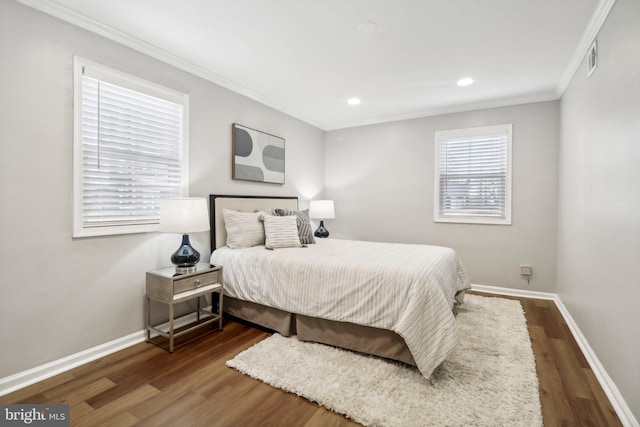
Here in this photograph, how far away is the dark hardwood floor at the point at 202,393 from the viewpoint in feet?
5.53

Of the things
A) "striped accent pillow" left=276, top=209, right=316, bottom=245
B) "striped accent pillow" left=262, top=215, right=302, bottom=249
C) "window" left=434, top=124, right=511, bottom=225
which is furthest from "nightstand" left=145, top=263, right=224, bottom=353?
"window" left=434, top=124, right=511, bottom=225

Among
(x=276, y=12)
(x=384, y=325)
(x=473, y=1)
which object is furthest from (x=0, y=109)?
(x=473, y=1)

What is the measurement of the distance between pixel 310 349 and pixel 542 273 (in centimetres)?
322

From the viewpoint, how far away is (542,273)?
3.83m

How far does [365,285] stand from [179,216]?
5.21 feet

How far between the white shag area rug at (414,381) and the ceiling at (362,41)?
254cm

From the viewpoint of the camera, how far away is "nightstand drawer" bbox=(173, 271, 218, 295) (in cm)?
247

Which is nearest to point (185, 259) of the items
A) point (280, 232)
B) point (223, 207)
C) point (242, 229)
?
point (242, 229)

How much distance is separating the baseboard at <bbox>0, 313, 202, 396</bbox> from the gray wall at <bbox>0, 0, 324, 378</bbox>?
0.15ft

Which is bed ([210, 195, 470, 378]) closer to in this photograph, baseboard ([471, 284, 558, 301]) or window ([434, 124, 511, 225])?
baseboard ([471, 284, 558, 301])

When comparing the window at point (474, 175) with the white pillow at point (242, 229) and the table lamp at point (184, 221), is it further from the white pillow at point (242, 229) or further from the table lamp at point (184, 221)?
the table lamp at point (184, 221)

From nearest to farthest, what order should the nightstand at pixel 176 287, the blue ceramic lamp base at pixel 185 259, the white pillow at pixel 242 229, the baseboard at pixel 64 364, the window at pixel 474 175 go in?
the baseboard at pixel 64 364 < the nightstand at pixel 176 287 < the blue ceramic lamp base at pixel 185 259 < the white pillow at pixel 242 229 < the window at pixel 474 175

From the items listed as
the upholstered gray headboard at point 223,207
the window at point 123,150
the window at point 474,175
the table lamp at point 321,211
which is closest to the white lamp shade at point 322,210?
the table lamp at point 321,211

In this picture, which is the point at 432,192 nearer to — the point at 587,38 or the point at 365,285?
the point at 587,38
